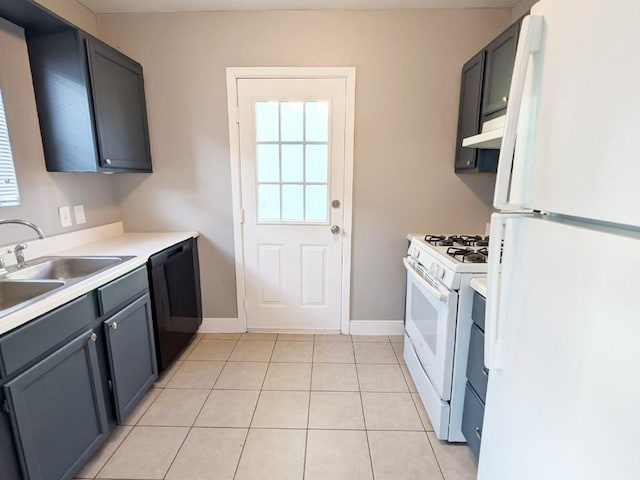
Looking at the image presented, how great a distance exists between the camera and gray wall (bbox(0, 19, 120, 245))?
→ 5.87 feet

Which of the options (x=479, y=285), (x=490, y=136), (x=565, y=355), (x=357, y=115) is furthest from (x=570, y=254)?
(x=357, y=115)

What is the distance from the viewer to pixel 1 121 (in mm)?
1756

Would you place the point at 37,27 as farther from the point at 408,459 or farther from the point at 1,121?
the point at 408,459

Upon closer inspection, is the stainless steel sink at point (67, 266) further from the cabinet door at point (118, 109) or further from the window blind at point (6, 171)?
the cabinet door at point (118, 109)

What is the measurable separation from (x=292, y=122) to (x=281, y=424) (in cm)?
205

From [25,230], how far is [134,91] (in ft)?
3.88

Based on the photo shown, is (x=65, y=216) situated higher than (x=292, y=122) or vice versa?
(x=292, y=122)

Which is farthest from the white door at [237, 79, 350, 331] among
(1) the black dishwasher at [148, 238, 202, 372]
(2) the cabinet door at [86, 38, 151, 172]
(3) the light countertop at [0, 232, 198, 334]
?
(2) the cabinet door at [86, 38, 151, 172]

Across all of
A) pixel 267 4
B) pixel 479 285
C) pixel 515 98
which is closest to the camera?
pixel 515 98

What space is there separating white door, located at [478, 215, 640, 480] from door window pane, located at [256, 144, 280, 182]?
6.53 feet

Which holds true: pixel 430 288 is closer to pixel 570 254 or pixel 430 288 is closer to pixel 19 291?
pixel 570 254

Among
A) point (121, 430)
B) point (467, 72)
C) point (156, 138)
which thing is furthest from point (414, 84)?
point (121, 430)

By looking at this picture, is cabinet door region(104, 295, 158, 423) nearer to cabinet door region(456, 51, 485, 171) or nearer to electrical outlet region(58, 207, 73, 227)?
electrical outlet region(58, 207, 73, 227)

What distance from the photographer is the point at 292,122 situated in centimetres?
257
